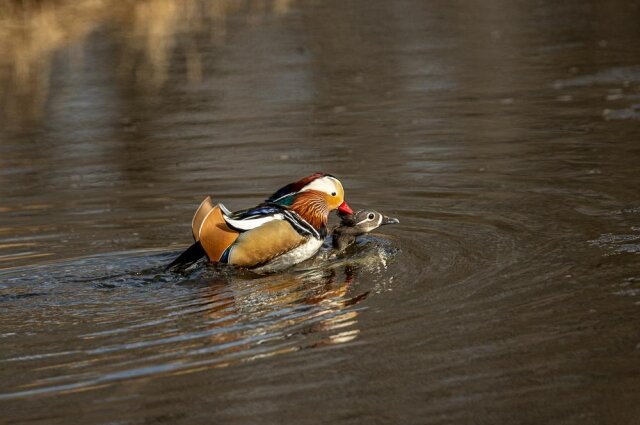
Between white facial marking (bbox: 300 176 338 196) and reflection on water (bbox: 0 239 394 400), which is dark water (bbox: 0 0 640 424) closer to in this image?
reflection on water (bbox: 0 239 394 400)

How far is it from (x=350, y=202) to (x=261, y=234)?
2002mm

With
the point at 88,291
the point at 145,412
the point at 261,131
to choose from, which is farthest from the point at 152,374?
the point at 261,131

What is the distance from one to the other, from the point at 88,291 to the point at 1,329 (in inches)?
33.5

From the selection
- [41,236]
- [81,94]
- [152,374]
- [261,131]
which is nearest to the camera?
[152,374]

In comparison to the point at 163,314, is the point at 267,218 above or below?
above

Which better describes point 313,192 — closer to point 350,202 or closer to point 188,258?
point 188,258

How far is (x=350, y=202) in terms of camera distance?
32.3 feet

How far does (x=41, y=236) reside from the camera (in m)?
9.06

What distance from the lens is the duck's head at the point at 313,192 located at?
839 centimetres

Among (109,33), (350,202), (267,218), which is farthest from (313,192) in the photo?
(109,33)

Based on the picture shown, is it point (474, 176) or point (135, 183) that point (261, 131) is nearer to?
point (135, 183)

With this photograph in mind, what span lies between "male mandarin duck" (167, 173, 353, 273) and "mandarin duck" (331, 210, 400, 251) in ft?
0.96

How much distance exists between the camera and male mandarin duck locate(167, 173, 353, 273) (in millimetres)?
7855

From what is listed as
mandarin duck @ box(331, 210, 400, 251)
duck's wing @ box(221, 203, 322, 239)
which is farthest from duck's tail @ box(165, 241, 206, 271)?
mandarin duck @ box(331, 210, 400, 251)
